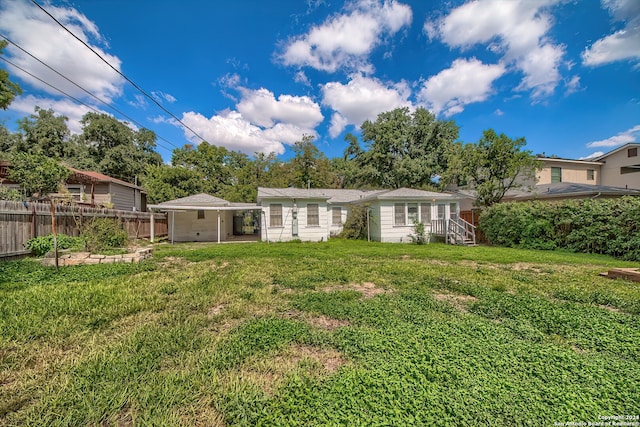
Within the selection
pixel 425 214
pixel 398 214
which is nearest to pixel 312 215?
pixel 398 214

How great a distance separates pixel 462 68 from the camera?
14578 mm

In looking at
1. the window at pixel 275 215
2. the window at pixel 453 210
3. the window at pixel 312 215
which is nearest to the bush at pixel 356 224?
the window at pixel 312 215

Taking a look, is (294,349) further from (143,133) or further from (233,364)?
(143,133)

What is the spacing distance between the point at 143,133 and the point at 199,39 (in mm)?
24708

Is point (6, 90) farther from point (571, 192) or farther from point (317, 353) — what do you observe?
point (571, 192)

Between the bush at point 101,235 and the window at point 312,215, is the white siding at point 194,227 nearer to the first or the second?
the bush at point 101,235

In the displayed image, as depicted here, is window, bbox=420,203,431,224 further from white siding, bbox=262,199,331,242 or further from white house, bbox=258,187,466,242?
white siding, bbox=262,199,331,242

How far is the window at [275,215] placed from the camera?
559 inches

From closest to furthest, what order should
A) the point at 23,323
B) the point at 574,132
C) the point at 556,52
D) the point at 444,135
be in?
→ the point at 23,323 < the point at 556,52 < the point at 574,132 < the point at 444,135

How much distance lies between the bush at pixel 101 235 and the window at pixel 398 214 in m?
12.9

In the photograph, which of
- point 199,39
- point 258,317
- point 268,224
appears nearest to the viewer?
point 258,317

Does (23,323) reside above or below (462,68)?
below

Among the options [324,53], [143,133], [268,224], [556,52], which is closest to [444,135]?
[556,52]

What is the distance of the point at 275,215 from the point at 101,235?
7523mm
